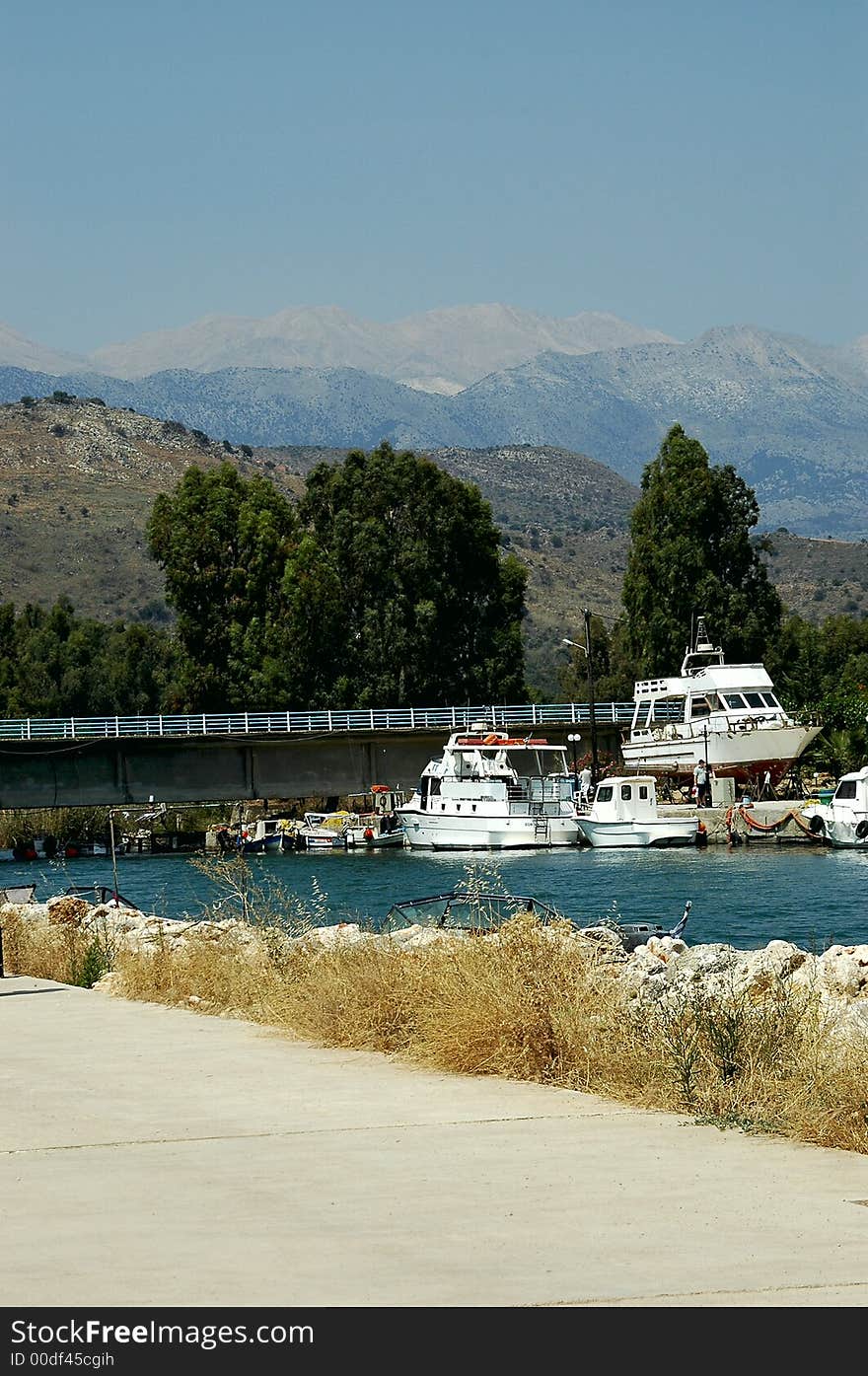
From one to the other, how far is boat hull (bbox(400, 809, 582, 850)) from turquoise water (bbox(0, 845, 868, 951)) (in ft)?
2.90

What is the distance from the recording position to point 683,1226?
792 centimetres

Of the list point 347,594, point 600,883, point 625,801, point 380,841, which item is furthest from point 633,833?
point 347,594

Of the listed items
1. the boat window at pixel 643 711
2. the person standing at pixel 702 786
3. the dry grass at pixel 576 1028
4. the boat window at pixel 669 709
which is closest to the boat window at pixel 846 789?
the person standing at pixel 702 786

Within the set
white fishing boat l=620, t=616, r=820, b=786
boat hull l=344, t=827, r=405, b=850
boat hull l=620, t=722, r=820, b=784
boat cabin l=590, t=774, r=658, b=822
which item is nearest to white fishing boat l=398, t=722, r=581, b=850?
boat cabin l=590, t=774, r=658, b=822

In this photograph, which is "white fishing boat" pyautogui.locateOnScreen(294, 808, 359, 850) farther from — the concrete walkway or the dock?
the concrete walkway

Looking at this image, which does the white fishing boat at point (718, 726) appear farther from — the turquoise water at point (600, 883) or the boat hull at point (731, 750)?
the turquoise water at point (600, 883)

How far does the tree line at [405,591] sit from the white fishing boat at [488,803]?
40.8 ft

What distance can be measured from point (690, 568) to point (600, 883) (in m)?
33.9

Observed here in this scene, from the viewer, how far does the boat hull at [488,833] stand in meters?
67.2

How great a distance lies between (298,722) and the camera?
7569 centimetres

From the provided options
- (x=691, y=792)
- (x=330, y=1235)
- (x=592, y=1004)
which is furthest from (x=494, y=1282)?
(x=691, y=792)

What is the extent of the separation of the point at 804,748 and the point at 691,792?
5299 millimetres

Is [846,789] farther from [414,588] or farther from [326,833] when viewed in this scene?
[414,588]

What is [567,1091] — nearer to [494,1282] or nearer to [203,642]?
[494,1282]
